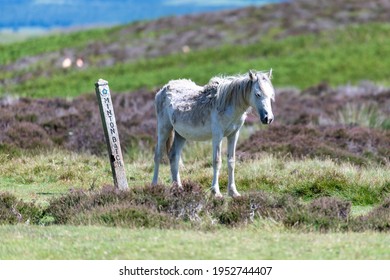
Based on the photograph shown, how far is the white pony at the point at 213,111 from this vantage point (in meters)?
13.7

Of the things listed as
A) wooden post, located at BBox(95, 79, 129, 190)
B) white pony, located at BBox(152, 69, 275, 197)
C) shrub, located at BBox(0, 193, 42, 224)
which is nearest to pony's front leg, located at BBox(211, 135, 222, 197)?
white pony, located at BBox(152, 69, 275, 197)

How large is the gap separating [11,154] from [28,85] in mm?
35078

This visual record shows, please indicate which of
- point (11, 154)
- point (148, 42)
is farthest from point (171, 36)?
point (11, 154)

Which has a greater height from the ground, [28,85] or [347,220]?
[347,220]

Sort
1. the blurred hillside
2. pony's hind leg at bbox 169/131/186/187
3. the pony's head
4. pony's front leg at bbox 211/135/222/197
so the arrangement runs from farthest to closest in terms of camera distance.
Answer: the blurred hillside
pony's hind leg at bbox 169/131/186/187
pony's front leg at bbox 211/135/222/197
the pony's head

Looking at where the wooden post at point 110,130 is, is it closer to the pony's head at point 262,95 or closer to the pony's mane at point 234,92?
the pony's mane at point 234,92

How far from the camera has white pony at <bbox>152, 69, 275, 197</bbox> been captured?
1366 cm

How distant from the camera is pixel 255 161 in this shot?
1819 centimetres

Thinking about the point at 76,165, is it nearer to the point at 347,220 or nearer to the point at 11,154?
the point at 11,154

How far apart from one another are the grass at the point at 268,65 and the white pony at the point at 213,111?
3243 cm

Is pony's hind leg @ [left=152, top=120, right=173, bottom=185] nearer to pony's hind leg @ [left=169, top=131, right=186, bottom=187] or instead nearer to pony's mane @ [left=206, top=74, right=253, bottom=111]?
pony's hind leg @ [left=169, top=131, right=186, bottom=187]

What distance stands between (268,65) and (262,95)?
43.5 m

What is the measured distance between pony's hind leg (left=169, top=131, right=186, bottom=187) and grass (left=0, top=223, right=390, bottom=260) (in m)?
3.89

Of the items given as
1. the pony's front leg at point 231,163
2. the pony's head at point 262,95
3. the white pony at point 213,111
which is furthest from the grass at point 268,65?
the pony's head at point 262,95
